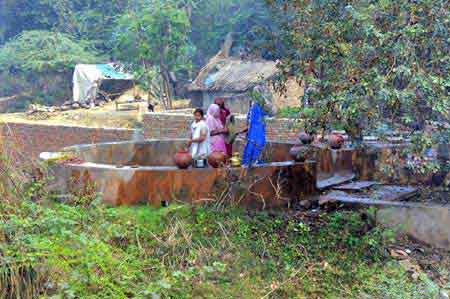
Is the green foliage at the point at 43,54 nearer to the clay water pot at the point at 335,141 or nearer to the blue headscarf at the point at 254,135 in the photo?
the clay water pot at the point at 335,141

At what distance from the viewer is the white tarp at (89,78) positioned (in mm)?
27812

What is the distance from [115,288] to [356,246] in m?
3.37

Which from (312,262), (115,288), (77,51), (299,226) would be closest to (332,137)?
(299,226)

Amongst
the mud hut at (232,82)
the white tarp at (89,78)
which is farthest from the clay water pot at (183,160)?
the white tarp at (89,78)

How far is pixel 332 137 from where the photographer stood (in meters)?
11.2

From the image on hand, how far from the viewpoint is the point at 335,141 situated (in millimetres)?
11094

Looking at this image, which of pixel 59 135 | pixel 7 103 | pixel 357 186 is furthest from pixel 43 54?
pixel 357 186

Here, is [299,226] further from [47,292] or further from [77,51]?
[77,51]

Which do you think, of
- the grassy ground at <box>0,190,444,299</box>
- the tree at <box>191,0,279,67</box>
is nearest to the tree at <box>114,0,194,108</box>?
the tree at <box>191,0,279,67</box>

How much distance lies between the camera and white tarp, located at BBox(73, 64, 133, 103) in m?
27.8

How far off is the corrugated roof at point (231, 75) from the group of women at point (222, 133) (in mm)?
11392

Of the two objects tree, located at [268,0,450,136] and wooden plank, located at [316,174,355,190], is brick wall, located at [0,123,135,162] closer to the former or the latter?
wooden plank, located at [316,174,355,190]

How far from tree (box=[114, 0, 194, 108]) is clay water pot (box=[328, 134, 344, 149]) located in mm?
13092

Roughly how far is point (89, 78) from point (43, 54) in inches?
107
